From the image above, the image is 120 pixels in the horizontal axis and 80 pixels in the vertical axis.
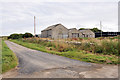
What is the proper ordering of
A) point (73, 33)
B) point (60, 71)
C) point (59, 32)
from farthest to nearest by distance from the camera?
point (73, 33), point (59, 32), point (60, 71)

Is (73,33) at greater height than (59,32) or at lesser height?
lesser

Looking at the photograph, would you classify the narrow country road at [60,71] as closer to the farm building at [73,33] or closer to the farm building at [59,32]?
the farm building at [59,32]

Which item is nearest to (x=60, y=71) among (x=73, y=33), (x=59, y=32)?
(x=59, y=32)

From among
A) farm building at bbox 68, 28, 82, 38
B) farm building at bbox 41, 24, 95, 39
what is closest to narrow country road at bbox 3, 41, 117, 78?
farm building at bbox 41, 24, 95, 39

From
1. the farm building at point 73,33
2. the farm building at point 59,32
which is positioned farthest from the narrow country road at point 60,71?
the farm building at point 73,33

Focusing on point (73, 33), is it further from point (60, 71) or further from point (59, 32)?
point (60, 71)

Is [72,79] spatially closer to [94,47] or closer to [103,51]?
[103,51]

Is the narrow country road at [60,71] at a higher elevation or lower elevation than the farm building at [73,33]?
lower

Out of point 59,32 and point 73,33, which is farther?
point 73,33

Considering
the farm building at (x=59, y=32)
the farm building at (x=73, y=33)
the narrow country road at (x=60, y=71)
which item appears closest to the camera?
the narrow country road at (x=60, y=71)

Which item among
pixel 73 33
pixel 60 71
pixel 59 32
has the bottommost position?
pixel 60 71

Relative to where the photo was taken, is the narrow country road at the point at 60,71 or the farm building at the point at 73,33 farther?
the farm building at the point at 73,33

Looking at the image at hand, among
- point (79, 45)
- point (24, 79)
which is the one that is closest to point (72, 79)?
point (24, 79)

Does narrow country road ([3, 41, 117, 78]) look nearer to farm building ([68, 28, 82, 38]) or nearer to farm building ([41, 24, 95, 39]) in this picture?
farm building ([41, 24, 95, 39])
